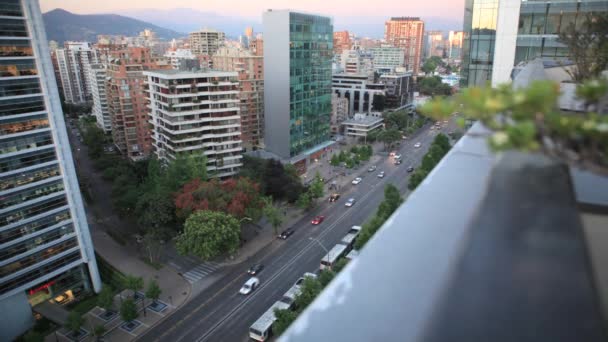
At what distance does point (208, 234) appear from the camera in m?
19.1

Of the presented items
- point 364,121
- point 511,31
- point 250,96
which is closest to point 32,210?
point 511,31

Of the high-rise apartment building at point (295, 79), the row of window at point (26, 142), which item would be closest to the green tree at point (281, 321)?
the row of window at point (26, 142)

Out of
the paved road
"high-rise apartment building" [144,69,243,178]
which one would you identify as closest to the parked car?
the paved road

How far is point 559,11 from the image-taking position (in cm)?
1370

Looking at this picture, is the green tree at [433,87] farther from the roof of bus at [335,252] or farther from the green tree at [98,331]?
the green tree at [98,331]

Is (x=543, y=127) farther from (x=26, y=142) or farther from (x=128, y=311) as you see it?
(x=26, y=142)

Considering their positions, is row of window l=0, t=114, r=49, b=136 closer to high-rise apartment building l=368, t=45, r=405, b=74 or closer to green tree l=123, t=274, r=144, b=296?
green tree l=123, t=274, r=144, b=296

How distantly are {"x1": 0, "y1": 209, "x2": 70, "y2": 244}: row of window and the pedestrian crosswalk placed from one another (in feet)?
21.4

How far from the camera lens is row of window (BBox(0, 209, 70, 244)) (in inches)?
633

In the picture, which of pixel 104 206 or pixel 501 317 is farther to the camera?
pixel 104 206

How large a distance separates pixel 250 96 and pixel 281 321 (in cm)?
3007

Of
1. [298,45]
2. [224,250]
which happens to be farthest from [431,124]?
[224,250]

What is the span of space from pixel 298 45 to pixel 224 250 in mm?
21610

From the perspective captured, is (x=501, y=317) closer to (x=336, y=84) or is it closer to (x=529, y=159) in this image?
(x=529, y=159)
